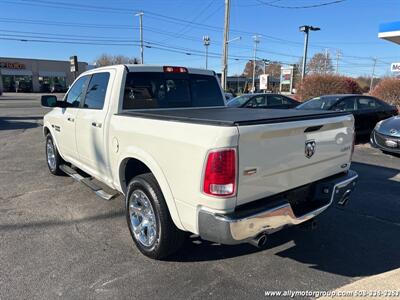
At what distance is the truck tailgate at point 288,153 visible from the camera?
2596 mm

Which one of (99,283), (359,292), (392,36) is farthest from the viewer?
(392,36)

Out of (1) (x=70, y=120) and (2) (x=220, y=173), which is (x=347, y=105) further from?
(2) (x=220, y=173)

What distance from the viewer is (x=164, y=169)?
9.73ft

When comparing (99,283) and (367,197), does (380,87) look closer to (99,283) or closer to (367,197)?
(367,197)

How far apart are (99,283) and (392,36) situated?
67.4 ft

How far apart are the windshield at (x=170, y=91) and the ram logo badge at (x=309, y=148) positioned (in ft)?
6.55

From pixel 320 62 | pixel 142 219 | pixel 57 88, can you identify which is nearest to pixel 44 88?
pixel 57 88

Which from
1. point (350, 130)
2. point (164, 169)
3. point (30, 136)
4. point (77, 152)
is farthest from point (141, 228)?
point (30, 136)

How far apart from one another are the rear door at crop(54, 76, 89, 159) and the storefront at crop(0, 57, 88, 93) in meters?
57.4

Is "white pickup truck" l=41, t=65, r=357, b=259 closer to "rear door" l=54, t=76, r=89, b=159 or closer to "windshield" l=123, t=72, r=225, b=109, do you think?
"windshield" l=123, t=72, r=225, b=109

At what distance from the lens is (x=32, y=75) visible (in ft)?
200

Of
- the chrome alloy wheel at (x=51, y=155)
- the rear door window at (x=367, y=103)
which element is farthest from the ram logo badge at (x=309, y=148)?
the rear door window at (x=367, y=103)

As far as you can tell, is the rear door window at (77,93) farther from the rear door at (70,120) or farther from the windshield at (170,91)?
the windshield at (170,91)

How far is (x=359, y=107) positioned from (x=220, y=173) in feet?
30.4
